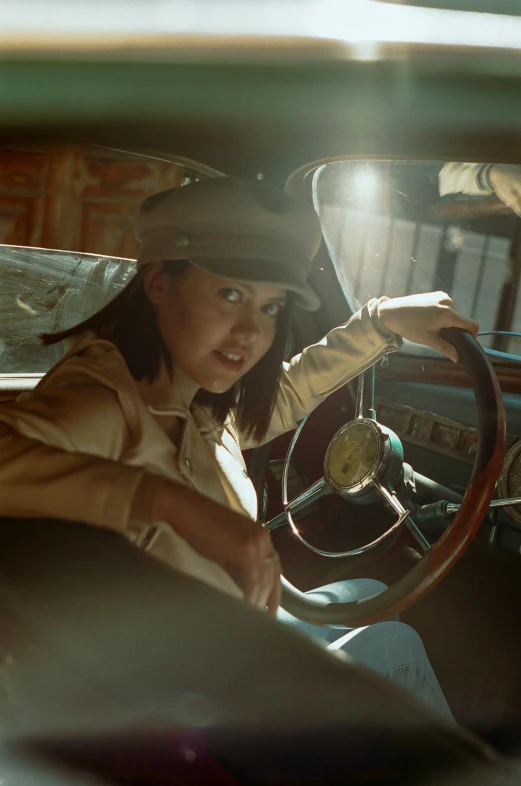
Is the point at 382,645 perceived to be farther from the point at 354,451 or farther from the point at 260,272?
the point at 260,272

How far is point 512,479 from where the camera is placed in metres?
1.39

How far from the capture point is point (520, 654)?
54.2 inches

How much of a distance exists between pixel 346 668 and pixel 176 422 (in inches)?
12.3

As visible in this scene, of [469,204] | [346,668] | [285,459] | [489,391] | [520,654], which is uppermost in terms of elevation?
[469,204]

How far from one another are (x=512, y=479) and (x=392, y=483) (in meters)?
0.19

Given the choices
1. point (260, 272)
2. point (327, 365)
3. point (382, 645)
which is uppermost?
point (260, 272)

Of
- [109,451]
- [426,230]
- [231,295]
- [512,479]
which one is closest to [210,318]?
[231,295]

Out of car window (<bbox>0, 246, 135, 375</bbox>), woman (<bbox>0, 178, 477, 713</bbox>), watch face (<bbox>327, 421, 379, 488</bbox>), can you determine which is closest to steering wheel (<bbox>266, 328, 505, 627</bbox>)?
watch face (<bbox>327, 421, 379, 488</bbox>)

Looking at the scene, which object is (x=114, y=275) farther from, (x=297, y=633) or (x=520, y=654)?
(x=520, y=654)

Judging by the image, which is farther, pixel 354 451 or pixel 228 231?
pixel 354 451

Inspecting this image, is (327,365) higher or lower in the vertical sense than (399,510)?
higher

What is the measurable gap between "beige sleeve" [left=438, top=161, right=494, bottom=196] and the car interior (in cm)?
1

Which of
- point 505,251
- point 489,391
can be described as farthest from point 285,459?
point 505,251

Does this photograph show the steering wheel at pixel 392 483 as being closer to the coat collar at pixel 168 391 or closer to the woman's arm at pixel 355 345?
the woman's arm at pixel 355 345
